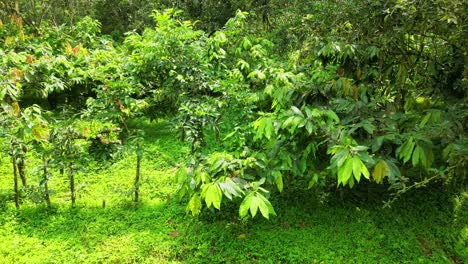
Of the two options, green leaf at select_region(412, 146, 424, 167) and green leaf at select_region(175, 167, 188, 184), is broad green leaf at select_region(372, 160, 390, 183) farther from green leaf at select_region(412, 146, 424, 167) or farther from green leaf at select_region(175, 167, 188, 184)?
green leaf at select_region(175, 167, 188, 184)

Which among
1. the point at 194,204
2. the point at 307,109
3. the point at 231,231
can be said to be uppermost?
the point at 307,109

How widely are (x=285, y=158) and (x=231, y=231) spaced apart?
780 mm

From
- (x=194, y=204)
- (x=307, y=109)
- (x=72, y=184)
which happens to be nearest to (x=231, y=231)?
(x=194, y=204)

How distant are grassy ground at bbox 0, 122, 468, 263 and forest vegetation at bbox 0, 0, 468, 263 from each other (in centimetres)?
1

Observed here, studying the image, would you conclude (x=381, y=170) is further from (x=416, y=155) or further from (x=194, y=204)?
(x=194, y=204)

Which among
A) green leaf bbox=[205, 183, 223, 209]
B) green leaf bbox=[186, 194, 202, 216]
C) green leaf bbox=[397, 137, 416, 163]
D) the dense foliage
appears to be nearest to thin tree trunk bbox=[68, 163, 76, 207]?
the dense foliage

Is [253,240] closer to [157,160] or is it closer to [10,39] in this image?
[157,160]

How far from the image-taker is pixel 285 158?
2.96 metres

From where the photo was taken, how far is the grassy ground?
2.90 meters

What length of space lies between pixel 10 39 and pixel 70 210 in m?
3.44

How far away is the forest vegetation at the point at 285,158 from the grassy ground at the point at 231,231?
0.04 feet

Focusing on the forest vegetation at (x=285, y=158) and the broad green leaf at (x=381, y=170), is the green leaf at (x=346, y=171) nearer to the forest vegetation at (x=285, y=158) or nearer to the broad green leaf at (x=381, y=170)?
the forest vegetation at (x=285, y=158)

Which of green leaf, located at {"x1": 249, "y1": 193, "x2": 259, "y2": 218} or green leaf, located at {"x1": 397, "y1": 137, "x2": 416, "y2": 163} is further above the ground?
green leaf, located at {"x1": 397, "y1": 137, "x2": 416, "y2": 163}

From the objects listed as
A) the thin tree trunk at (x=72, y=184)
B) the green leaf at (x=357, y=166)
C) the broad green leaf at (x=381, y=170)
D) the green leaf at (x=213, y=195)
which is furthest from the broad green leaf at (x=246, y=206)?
the thin tree trunk at (x=72, y=184)
